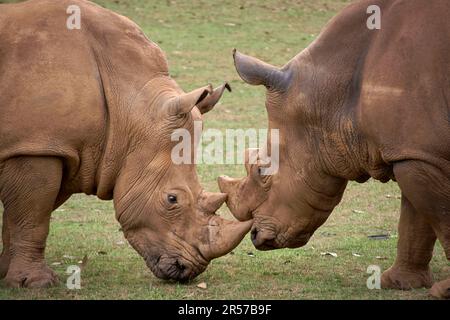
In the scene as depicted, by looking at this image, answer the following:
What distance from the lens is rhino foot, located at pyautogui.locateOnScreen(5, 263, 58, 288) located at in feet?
26.7

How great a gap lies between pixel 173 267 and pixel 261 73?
1721 mm

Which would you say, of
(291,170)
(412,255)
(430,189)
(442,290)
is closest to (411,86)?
(430,189)

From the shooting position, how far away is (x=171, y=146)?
27.0 ft

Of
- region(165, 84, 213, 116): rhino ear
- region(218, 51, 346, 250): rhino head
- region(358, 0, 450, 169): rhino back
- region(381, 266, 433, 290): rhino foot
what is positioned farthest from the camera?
region(381, 266, 433, 290): rhino foot

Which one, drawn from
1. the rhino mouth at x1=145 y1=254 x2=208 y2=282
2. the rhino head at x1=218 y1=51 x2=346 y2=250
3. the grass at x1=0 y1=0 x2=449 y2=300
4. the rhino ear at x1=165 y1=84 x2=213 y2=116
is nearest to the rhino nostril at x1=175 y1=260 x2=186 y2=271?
the rhino mouth at x1=145 y1=254 x2=208 y2=282

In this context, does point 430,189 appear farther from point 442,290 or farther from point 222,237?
point 222,237

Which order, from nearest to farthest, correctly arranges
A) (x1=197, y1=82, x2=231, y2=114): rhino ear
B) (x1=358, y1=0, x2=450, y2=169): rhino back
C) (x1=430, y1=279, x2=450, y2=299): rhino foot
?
1. (x1=358, y1=0, x2=450, y2=169): rhino back
2. (x1=430, y1=279, x2=450, y2=299): rhino foot
3. (x1=197, y1=82, x2=231, y2=114): rhino ear

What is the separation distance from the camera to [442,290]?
772 cm

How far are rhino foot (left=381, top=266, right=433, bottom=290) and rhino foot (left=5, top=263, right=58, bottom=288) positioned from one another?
2724mm

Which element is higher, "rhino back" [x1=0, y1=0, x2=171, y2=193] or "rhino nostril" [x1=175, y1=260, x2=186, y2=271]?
"rhino back" [x1=0, y1=0, x2=171, y2=193]

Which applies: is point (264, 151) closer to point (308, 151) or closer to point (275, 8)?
point (308, 151)

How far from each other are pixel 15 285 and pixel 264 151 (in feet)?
7.50

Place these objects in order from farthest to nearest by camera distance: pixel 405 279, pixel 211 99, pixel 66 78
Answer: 1. pixel 211 99
2. pixel 405 279
3. pixel 66 78

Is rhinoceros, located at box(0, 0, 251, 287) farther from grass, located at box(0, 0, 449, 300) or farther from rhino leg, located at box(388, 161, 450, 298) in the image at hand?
rhino leg, located at box(388, 161, 450, 298)
